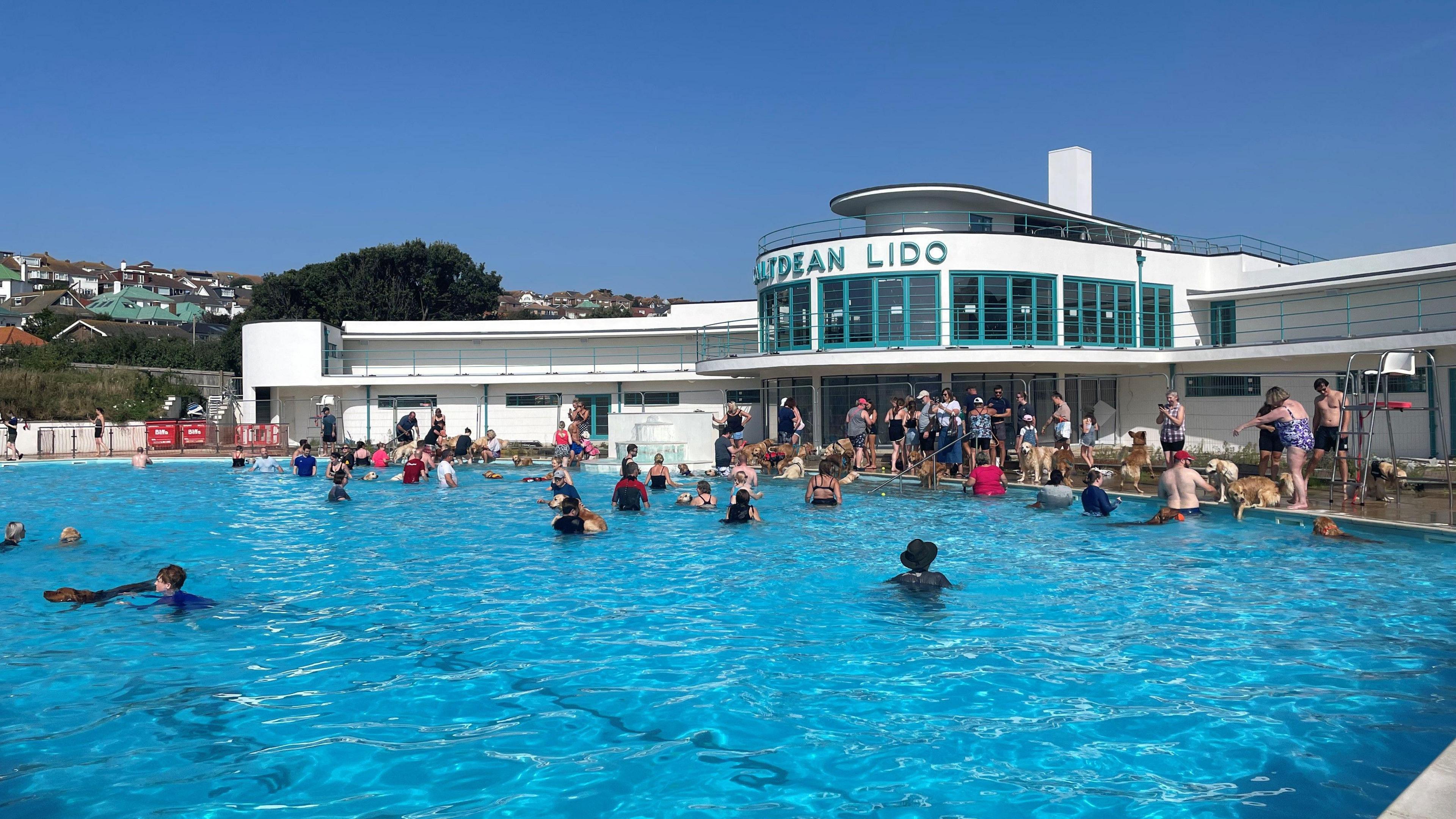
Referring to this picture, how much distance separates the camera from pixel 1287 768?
18.6ft

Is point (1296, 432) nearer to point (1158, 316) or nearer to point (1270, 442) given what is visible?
point (1270, 442)

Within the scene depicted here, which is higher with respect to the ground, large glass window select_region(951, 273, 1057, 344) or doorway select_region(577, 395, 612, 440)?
large glass window select_region(951, 273, 1057, 344)

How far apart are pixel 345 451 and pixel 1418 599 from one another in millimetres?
21968

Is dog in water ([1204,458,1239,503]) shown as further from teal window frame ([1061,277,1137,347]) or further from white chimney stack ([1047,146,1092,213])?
white chimney stack ([1047,146,1092,213])

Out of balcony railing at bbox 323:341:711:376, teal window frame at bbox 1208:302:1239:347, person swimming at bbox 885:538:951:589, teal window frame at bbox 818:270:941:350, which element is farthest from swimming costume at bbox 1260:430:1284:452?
balcony railing at bbox 323:341:711:376

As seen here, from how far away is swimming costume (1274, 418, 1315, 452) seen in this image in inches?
547

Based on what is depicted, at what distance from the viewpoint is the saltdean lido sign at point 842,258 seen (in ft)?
82.7

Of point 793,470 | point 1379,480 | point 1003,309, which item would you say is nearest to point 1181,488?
point 1379,480

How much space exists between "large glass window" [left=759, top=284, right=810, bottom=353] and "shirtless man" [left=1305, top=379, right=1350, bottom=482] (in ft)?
45.3

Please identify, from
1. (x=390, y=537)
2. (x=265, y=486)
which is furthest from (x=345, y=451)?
(x=390, y=537)

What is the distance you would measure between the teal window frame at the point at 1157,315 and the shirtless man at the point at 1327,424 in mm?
13316

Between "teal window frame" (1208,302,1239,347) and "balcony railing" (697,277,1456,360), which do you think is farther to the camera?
"teal window frame" (1208,302,1239,347)

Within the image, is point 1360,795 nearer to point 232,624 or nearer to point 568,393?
point 232,624

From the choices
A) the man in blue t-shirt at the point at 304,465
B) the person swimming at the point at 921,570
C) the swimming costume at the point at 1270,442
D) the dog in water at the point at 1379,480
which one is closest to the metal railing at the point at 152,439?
the man in blue t-shirt at the point at 304,465
